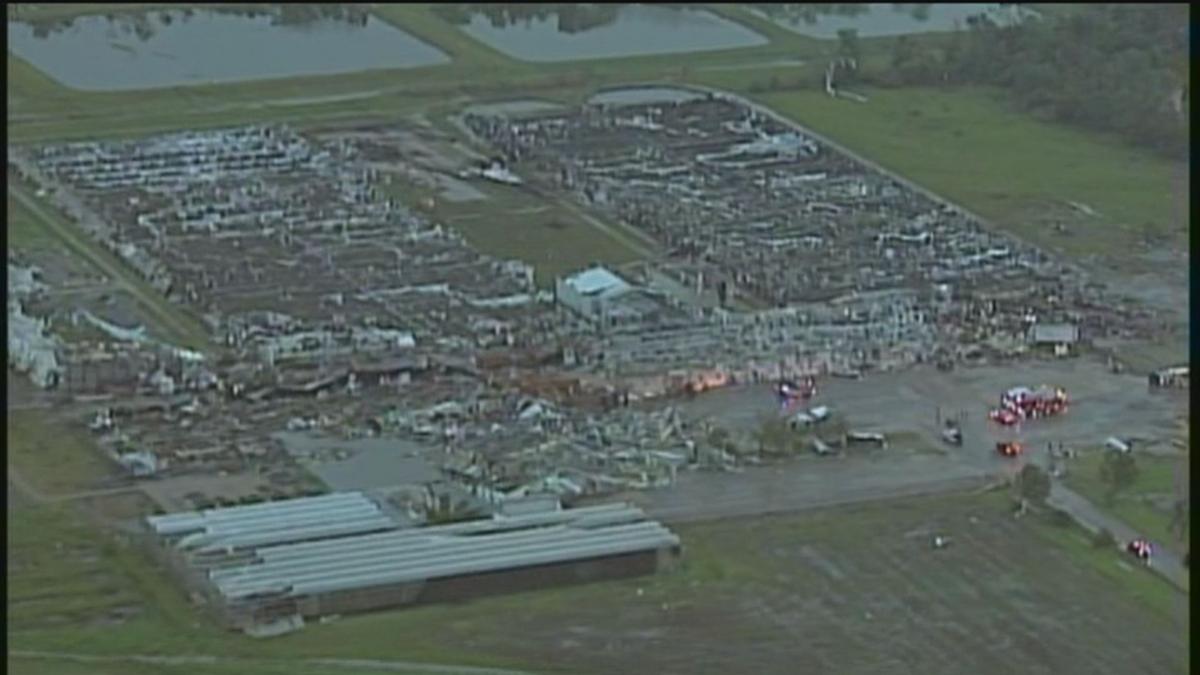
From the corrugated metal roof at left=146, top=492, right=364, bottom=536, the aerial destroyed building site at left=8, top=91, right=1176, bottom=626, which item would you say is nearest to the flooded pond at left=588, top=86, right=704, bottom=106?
the aerial destroyed building site at left=8, top=91, right=1176, bottom=626

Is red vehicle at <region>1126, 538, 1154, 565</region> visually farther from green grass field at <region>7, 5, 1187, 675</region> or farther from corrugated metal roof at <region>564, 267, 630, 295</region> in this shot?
corrugated metal roof at <region>564, 267, 630, 295</region>

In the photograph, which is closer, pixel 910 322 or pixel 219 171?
pixel 910 322

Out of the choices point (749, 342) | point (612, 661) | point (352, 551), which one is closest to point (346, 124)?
point (749, 342)

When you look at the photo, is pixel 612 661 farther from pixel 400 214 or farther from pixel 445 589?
pixel 400 214

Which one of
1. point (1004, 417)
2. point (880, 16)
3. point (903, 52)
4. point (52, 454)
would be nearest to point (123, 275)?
point (52, 454)

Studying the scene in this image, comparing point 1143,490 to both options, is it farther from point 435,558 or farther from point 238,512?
point 238,512

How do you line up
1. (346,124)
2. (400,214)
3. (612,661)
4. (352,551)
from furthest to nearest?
(346,124) → (400,214) → (352,551) → (612,661)

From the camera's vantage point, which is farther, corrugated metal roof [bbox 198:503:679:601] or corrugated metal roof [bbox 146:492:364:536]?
corrugated metal roof [bbox 146:492:364:536]
